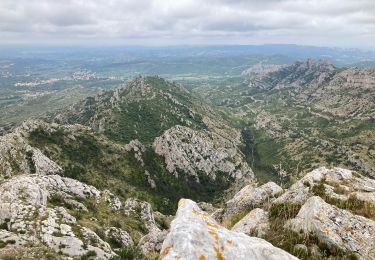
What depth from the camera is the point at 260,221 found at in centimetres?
2159

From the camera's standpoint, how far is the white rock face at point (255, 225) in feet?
64.8

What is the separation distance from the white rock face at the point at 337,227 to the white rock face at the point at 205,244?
4746mm

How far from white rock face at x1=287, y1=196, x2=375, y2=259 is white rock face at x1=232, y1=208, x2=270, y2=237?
172cm

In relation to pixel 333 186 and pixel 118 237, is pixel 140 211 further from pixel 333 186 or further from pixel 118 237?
pixel 333 186

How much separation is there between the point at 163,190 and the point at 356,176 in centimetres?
16566

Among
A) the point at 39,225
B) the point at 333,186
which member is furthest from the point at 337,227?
the point at 39,225

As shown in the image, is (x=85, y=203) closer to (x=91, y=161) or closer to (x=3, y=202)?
(x=3, y=202)

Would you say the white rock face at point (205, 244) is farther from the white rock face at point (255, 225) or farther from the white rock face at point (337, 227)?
the white rock face at point (255, 225)

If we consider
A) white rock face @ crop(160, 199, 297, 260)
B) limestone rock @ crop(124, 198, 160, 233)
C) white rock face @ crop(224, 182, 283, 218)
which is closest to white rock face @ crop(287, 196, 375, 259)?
white rock face @ crop(160, 199, 297, 260)

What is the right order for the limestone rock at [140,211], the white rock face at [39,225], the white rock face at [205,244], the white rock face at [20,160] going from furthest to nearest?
the white rock face at [20,160] < the limestone rock at [140,211] < the white rock face at [39,225] < the white rock face at [205,244]

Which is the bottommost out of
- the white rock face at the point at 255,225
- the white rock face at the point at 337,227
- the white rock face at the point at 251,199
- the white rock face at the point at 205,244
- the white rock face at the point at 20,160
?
the white rock face at the point at 20,160

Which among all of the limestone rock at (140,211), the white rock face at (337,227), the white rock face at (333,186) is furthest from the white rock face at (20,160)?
the white rock face at (337,227)

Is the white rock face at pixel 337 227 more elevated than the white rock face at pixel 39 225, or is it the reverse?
the white rock face at pixel 337 227

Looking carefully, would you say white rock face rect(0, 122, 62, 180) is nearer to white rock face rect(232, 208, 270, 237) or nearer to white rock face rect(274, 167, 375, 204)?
white rock face rect(232, 208, 270, 237)
